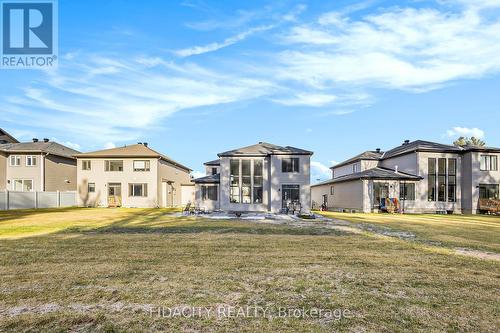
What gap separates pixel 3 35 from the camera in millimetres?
20000

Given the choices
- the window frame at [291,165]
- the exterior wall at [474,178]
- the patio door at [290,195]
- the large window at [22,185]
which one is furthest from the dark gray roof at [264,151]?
the large window at [22,185]

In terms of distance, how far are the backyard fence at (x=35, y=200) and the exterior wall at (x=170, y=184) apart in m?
10.1

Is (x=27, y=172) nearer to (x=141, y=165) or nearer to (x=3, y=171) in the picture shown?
(x=3, y=171)

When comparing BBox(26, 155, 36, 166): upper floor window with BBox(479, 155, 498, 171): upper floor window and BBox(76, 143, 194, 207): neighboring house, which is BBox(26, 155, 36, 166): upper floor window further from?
BBox(479, 155, 498, 171): upper floor window

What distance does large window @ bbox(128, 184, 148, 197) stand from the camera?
3660 cm

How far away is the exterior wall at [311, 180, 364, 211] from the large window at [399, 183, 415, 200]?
444 cm

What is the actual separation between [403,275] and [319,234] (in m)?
7.12

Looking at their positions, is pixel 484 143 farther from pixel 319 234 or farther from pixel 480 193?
pixel 319 234

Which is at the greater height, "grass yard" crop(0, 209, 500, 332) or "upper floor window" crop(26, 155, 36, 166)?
"upper floor window" crop(26, 155, 36, 166)

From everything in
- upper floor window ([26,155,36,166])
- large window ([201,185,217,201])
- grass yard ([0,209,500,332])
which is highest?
upper floor window ([26,155,36,166])

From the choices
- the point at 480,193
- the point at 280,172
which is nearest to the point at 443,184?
the point at 480,193

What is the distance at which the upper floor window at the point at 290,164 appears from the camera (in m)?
29.5

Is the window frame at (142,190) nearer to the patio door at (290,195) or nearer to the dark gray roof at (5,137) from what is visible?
the patio door at (290,195)

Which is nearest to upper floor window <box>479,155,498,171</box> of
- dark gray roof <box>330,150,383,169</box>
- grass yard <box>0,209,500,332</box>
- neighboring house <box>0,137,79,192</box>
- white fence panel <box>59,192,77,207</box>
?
dark gray roof <box>330,150,383,169</box>
